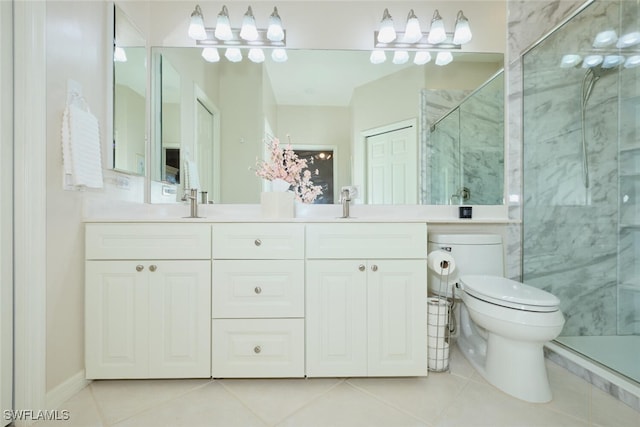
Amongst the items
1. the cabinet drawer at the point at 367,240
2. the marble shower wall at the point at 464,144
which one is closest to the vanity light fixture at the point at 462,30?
the marble shower wall at the point at 464,144

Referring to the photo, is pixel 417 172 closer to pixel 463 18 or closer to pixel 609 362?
pixel 463 18

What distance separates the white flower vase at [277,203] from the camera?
1552 millimetres

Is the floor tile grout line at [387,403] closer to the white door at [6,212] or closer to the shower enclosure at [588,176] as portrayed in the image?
the shower enclosure at [588,176]

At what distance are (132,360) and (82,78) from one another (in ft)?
4.40

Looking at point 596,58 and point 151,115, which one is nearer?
point 596,58

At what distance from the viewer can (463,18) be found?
74.0 inches

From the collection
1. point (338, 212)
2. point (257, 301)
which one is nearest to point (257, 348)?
point (257, 301)

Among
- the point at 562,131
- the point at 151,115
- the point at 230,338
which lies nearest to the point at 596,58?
the point at 562,131

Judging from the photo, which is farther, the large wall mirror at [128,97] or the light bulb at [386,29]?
the light bulb at [386,29]

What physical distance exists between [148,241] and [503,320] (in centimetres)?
166

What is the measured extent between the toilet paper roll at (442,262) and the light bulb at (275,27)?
1659 millimetres

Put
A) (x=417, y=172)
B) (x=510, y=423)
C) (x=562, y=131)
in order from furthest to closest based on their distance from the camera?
1. (x=417, y=172)
2. (x=562, y=131)
3. (x=510, y=423)

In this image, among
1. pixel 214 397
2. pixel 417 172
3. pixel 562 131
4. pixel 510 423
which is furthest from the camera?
pixel 417 172

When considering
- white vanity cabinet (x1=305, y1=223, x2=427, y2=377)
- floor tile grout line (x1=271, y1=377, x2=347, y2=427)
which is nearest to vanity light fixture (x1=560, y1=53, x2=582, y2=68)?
white vanity cabinet (x1=305, y1=223, x2=427, y2=377)
